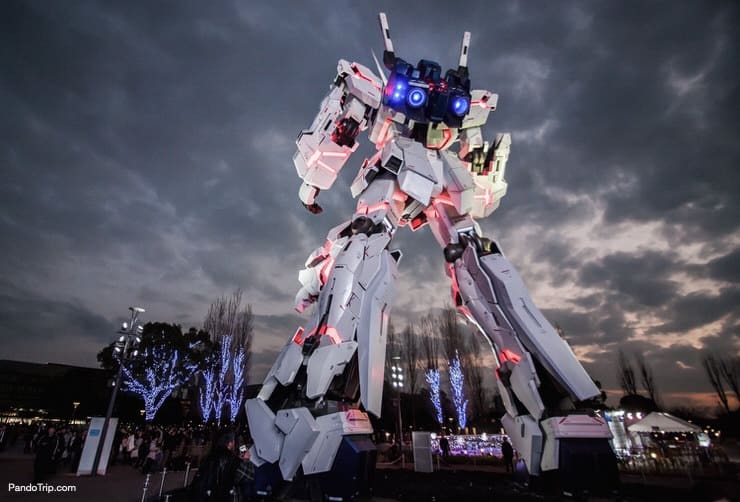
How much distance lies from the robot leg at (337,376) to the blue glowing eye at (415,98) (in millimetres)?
2643

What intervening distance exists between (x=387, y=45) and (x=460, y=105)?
87.3 inches

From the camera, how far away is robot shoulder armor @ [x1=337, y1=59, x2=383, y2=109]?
24.9ft

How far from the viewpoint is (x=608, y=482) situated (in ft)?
16.1

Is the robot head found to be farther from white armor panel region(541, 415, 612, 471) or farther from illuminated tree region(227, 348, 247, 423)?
illuminated tree region(227, 348, 247, 423)

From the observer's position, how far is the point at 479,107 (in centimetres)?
826

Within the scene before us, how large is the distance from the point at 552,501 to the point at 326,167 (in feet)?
23.6

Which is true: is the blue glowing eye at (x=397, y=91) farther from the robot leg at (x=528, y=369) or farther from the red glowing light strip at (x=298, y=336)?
the red glowing light strip at (x=298, y=336)

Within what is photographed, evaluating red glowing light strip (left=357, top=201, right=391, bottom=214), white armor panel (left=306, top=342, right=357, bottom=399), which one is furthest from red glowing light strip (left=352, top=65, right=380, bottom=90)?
white armor panel (left=306, top=342, right=357, bottom=399)

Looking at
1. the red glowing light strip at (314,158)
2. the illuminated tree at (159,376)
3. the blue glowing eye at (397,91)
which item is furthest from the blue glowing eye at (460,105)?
the illuminated tree at (159,376)

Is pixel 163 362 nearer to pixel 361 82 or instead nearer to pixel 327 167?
pixel 327 167

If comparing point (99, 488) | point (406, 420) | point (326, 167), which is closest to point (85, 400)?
point (406, 420)

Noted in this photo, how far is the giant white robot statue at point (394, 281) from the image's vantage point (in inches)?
203

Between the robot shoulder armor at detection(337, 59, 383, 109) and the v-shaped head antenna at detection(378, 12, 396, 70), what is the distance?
0.41 m

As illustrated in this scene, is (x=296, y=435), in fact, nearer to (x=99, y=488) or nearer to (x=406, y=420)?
(x=99, y=488)
